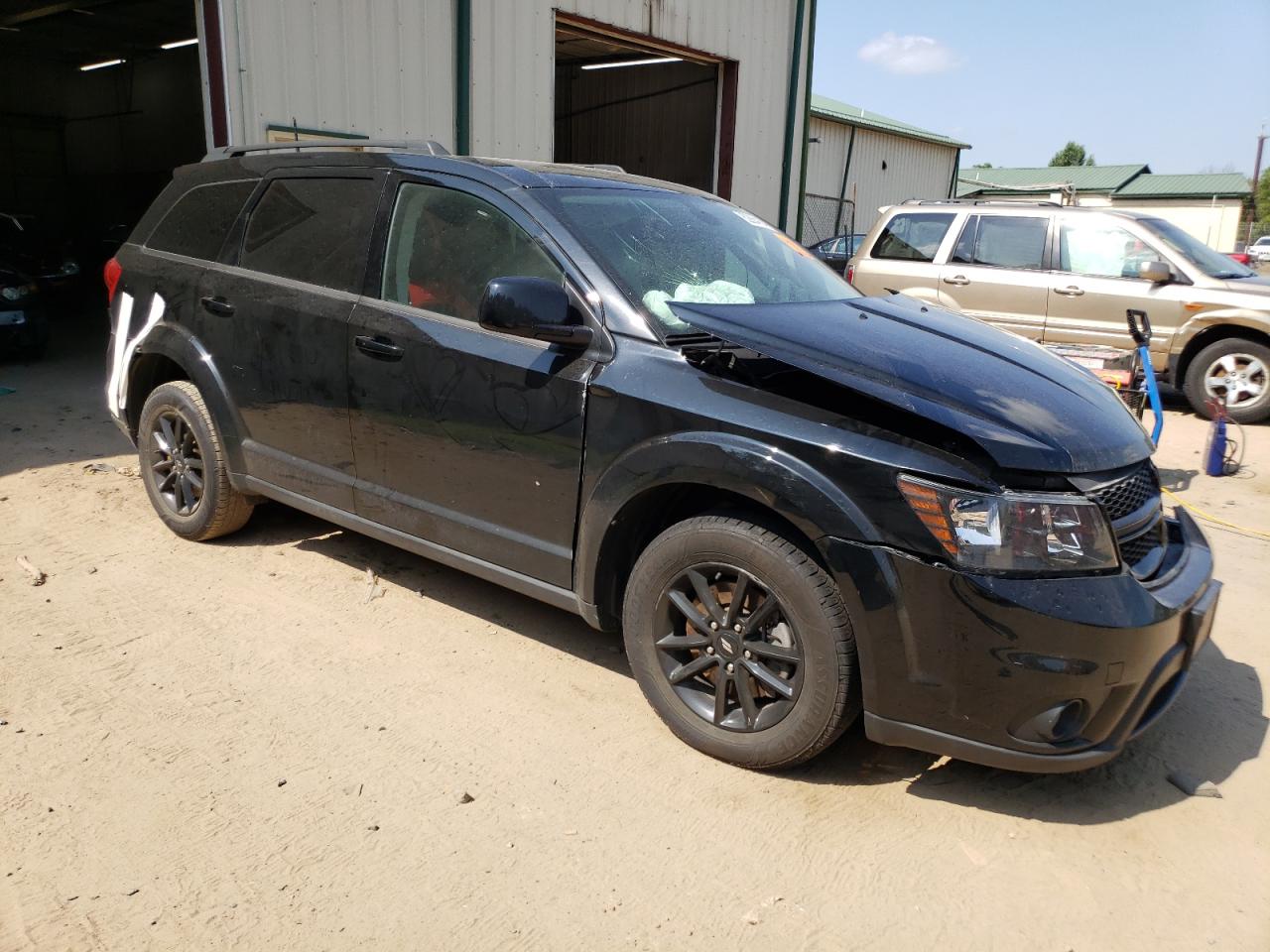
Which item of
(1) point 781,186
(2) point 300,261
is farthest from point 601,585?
(1) point 781,186

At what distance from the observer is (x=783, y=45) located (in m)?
A: 12.7

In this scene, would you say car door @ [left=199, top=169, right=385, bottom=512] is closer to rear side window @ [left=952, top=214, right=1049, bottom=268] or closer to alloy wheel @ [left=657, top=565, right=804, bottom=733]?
alloy wheel @ [left=657, top=565, right=804, bottom=733]

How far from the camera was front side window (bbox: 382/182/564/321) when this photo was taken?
342 centimetres

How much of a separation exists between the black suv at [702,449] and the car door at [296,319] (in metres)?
0.01

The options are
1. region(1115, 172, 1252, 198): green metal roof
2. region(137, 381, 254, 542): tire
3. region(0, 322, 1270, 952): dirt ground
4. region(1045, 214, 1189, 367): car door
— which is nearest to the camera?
region(0, 322, 1270, 952): dirt ground

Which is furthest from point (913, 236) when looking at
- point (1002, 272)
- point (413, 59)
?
point (413, 59)

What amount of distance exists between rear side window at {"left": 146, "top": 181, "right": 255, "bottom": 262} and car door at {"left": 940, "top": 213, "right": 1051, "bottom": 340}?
21.5ft

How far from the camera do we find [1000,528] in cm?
251

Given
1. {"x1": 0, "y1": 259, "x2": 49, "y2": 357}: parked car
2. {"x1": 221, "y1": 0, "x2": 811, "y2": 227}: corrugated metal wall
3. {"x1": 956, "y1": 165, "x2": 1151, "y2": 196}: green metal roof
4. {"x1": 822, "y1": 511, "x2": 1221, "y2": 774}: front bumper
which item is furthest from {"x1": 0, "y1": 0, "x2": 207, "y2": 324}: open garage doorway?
{"x1": 956, "y1": 165, "x2": 1151, "y2": 196}: green metal roof

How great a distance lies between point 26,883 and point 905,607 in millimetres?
2376

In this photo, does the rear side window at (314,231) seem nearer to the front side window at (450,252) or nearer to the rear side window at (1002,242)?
the front side window at (450,252)

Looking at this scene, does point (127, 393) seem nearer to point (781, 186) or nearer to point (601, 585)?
point (601, 585)

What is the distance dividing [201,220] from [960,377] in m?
3.68

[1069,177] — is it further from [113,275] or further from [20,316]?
[113,275]
